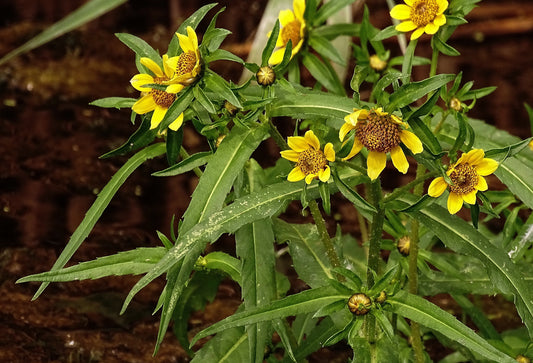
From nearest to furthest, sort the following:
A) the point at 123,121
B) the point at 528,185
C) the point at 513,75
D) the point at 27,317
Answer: the point at 528,185 → the point at 27,317 → the point at 123,121 → the point at 513,75

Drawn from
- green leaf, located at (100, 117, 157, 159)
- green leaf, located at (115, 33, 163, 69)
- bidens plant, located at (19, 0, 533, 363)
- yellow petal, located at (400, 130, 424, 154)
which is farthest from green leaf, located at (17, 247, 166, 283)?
yellow petal, located at (400, 130, 424, 154)

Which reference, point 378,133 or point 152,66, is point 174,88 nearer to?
point 152,66

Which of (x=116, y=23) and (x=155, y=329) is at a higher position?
(x=116, y=23)

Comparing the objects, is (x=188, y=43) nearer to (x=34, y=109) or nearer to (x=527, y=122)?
(x=34, y=109)

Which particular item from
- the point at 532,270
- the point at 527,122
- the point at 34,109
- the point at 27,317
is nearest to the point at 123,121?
the point at 34,109

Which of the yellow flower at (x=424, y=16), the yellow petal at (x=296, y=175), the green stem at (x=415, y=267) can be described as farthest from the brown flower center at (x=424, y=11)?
the yellow petal at (x=296, y=175)

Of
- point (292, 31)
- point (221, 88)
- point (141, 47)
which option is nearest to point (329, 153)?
point (221, 88)

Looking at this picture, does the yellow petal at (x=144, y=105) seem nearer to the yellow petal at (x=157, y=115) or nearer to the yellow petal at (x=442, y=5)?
the yellow petal at (x=157, y=115)
